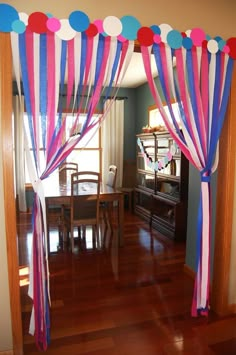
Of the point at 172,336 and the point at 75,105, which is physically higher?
the point at 75,105

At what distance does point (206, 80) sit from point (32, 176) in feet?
4.71

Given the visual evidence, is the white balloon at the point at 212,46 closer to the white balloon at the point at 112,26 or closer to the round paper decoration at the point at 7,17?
the white balloon at the point at 112,26

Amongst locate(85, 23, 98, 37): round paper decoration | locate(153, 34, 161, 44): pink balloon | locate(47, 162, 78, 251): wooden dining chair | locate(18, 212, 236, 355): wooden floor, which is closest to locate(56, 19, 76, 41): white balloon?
locate(85, 23, 98, 37): round paper decoration

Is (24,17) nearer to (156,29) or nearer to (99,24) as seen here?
(99,24)

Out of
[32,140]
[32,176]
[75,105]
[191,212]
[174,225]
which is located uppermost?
[75,105]

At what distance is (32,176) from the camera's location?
1.82m

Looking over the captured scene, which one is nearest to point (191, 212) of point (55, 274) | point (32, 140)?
point (55, 274)

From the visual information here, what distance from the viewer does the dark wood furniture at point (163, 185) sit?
3.96 metres

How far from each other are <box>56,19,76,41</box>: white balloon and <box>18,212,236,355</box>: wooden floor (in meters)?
2.06

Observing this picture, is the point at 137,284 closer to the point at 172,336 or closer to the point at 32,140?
the point at 172,336

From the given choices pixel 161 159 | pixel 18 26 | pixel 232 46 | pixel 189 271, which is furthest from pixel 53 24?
pixel 161 159

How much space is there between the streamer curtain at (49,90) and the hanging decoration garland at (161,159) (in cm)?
222

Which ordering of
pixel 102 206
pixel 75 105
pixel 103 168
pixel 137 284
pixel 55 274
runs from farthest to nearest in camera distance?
pixel 103 168, pixel 102 206, pixel 55 274, pixel 137 284, pixel 75 105

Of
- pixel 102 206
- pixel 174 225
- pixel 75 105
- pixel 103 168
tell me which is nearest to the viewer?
pixel 75 105
